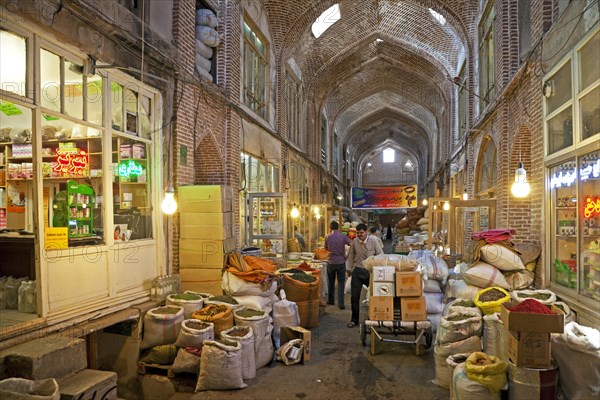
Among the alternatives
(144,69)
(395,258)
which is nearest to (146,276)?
(144,69)

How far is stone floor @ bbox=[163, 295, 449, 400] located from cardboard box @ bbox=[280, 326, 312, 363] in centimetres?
15

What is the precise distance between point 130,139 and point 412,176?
3892 cm

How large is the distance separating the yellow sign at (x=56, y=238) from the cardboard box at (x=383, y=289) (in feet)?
13.5

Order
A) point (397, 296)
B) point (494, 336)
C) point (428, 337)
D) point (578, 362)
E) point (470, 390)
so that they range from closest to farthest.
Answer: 1. point (578, 362)
2. point (470, 390)
3. point (494, 336)
4. point (397, 296)
5. point (428, 337)

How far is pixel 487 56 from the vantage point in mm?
11867

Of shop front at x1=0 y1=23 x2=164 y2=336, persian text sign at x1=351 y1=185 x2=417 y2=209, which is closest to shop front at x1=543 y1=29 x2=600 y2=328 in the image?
shop front at x1=0 y1=23 x2=164 y2=336

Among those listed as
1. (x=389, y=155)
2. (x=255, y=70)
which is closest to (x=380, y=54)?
(x=255, y=70)

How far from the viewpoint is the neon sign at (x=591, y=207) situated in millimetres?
5121

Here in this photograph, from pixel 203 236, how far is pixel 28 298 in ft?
9.06

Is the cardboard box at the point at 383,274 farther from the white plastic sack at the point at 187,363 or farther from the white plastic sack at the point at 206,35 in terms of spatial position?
the white plastic sack at the point at 206,35

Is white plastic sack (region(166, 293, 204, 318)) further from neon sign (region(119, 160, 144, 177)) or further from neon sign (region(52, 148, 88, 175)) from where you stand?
neon sign (region(52, 148, 88, 175))

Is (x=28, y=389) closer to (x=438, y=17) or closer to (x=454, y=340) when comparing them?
(x=454, y=340)

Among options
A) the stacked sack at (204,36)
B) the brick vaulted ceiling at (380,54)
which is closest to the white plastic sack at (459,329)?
the stacked sack at (204,36)

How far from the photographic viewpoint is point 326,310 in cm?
938
